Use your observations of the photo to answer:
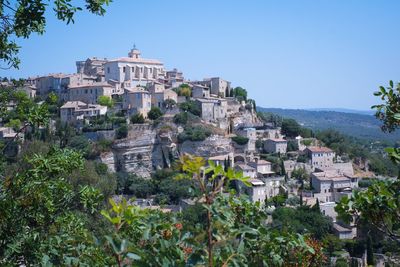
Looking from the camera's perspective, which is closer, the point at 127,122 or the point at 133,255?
the point at 133,255

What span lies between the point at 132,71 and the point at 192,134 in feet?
58.0

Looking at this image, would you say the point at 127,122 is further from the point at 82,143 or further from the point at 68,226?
the point at 68,226

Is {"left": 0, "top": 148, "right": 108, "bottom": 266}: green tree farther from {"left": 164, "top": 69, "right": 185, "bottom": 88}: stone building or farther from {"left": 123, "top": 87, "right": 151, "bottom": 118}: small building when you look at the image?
{"left": 164, "top": 69, "right": 185, "bottom": 88}: stone building

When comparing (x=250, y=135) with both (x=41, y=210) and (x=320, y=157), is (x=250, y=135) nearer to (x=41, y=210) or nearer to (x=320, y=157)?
(x=320, y=157)

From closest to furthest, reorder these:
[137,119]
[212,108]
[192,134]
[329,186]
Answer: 1. [329,186]
2. [192,134]
3. [137,119]
4. [212,108]

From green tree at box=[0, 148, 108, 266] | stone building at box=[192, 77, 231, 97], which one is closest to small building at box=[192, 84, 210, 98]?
stone building at box=[192, 77, 231, 97]

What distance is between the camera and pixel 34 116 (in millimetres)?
5637

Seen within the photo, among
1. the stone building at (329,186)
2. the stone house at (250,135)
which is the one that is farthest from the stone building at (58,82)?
the stone building at (329,186)

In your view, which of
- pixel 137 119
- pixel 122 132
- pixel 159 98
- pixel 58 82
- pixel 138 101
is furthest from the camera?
pixel 58 82

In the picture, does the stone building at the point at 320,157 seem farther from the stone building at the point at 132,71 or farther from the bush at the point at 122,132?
the stone building at the point at 132,71

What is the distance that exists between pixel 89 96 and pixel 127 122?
8865mm

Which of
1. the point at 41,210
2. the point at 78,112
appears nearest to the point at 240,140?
Result: the point at 78,112

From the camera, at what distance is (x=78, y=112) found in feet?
162

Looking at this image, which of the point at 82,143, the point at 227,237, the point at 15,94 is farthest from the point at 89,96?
the point at 227,237
